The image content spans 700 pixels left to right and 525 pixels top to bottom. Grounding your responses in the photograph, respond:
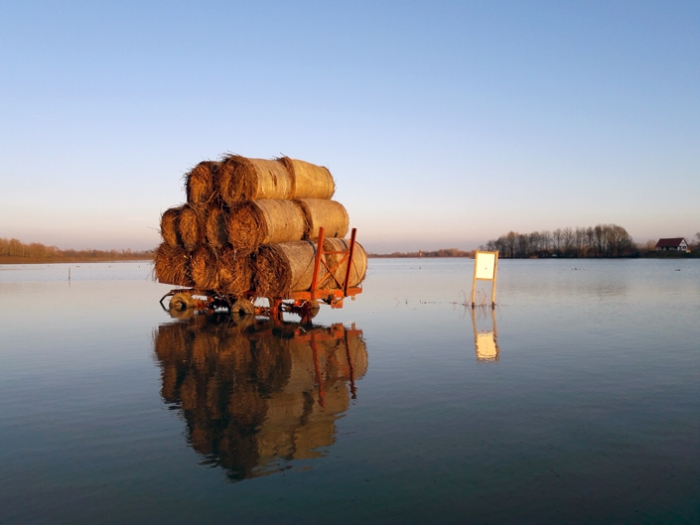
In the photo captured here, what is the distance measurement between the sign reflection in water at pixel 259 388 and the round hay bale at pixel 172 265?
3.13 metres

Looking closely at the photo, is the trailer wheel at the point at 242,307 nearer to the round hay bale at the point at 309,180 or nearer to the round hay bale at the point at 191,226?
the round hay bale at the point at 191,226

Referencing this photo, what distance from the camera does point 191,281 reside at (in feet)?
59.8

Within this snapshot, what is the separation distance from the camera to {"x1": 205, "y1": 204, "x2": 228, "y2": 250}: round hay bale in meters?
16.9

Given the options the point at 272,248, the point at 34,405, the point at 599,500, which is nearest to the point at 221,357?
the point at 34,405

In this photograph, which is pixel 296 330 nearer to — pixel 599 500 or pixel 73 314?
pixel 73 314

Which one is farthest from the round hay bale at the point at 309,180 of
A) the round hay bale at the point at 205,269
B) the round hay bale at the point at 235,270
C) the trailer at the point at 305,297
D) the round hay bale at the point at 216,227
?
the round hay bale at the point at 205,269

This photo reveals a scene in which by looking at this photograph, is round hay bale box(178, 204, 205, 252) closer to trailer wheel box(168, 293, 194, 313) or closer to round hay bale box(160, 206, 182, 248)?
round hay bale box(160, 206, 182, 248)

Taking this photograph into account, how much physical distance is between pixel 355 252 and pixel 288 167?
3.51 metres

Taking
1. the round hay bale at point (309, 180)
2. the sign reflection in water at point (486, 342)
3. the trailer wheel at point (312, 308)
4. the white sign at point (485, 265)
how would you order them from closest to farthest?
the sign reflection in water at point (486, 342), the round hay bale at point (309, 180), the trailer wheel at point (312, 308), the white sign at point (485, 265)

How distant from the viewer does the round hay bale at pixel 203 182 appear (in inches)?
674

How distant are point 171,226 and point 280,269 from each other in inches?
178

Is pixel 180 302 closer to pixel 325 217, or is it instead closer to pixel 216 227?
pixel 216 227

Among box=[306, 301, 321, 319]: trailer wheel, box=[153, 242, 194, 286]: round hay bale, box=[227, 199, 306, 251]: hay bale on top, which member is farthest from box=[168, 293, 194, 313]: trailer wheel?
box=[227, 199, 306, 251]: hay bale on top

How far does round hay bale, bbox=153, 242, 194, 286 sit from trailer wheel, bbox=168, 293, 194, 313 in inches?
45.1
